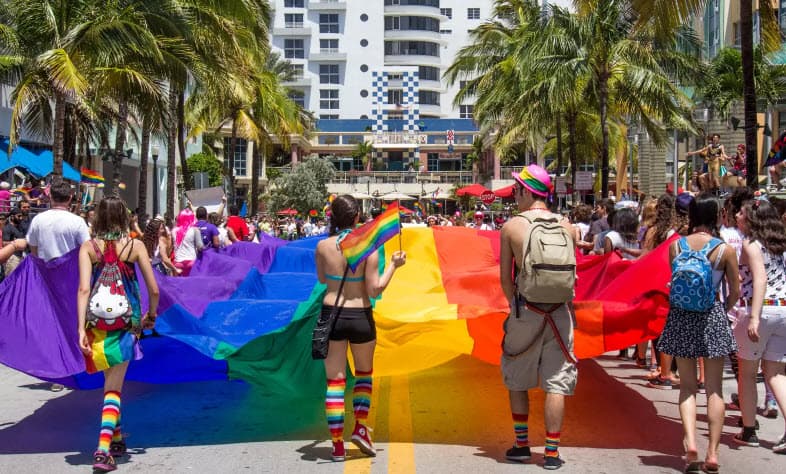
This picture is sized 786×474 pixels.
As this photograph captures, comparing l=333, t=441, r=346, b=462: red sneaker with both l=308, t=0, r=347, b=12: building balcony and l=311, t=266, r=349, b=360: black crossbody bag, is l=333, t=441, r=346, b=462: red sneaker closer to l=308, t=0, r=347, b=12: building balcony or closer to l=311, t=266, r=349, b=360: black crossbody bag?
l=311, t=266, r=349, b=360: black crossbody bag

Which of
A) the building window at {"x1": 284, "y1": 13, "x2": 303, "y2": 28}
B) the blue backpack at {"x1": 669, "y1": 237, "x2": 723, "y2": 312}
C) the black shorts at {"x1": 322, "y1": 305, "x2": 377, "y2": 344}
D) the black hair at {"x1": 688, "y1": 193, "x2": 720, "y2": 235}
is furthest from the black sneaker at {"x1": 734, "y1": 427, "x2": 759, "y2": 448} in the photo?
the building window at {"x1": 284, "y1": 13, "x2": 303, "y2": 28}

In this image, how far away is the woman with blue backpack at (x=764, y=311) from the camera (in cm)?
687

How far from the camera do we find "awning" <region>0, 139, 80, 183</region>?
26494mm

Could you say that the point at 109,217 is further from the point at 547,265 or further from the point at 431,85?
the point at 431,85

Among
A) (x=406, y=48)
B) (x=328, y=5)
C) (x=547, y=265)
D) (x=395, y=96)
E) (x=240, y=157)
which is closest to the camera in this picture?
(x=547, y=265)

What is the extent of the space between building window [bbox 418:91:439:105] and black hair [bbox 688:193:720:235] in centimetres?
9198

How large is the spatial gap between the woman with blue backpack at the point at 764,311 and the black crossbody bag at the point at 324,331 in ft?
10.3

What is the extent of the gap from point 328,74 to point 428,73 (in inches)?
444

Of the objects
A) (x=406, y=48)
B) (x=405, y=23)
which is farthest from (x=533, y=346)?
(x=405, y=23)

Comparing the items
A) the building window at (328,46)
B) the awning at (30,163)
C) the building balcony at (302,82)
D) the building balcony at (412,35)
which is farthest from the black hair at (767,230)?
the building balcony at (412,35)

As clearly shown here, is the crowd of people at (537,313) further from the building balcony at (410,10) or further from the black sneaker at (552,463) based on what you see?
the building balcony at (410,10)

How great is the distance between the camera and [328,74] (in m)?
96.3

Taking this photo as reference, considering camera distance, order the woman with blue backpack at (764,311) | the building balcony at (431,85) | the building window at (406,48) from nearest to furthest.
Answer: the woman with blue backpack at (764,311) < the building balcony at (431,85) < the building window at (406,48)

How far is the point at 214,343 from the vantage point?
751cm
